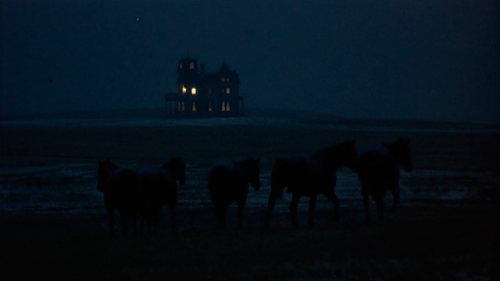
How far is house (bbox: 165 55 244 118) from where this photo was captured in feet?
307

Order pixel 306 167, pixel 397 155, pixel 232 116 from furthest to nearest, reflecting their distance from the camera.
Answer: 1. pixel 232 116
2. pixel 397 155
3. pixel 306 167

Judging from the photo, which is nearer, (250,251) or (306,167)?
(250,251)

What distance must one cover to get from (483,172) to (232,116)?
6698 cm

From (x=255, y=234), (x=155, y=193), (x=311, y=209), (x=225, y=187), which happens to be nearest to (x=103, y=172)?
(x=155, y=193)

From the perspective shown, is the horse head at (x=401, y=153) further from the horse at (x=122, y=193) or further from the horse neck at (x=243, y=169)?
the horse at (x=122, y=193)

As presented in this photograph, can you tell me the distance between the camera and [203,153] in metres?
40.7

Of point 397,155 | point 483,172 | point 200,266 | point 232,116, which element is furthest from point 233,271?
point 232,116

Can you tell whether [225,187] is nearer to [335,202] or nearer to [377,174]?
[335,202]

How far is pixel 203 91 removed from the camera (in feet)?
308

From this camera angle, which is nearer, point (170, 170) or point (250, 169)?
point (170, 170)

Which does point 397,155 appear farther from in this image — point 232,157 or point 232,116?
point 232,116

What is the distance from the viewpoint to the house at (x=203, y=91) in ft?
307

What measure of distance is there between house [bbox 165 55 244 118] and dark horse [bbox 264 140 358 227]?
77628 mm

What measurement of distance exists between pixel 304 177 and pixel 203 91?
78967 millimetres
